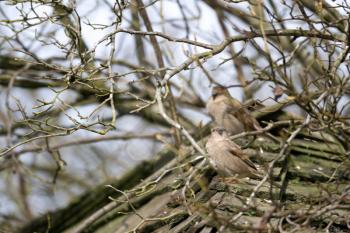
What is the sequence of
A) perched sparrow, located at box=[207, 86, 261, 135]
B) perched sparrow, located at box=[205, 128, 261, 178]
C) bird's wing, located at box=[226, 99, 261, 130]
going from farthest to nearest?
1. perched sparrow, located at box=[207, 86, 261, 135]
2. bird's wing, located at box=[226, 99, 261, 130]
3. perched sparrow, located at box=[205, 128, 261, 178]

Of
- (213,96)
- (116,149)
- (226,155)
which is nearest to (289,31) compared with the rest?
(226,155)

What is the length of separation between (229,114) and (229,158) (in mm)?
2603

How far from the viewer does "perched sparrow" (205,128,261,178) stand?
19.7 feet

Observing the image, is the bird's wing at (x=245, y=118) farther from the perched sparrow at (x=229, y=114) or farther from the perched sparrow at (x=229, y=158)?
the perched sparrow at (x=229, y=158)

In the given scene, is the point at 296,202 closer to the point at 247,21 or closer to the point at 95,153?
the point at 247,21

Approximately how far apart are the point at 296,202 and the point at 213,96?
12.7ft

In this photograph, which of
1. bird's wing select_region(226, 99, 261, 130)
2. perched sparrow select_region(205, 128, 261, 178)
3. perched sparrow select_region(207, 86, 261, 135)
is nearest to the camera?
perched sparrow select_region(205, 128, 261, 178)

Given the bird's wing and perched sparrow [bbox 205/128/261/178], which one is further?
the bird's wing

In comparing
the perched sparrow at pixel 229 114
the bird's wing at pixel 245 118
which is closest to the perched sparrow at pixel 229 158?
the bird's wing at pixel 245 118

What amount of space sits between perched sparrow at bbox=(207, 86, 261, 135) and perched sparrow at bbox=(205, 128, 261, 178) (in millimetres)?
1762

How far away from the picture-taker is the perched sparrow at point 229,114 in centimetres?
829

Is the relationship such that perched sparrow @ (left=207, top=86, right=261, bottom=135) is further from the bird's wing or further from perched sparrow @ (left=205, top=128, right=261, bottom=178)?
perched sparrow @ (left=205, top=128, right=261, bottom=178)

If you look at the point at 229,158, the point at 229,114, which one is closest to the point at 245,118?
the point at 229,114

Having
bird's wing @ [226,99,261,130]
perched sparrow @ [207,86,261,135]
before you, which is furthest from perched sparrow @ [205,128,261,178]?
perched sparrow @ [207,86,261,135]
